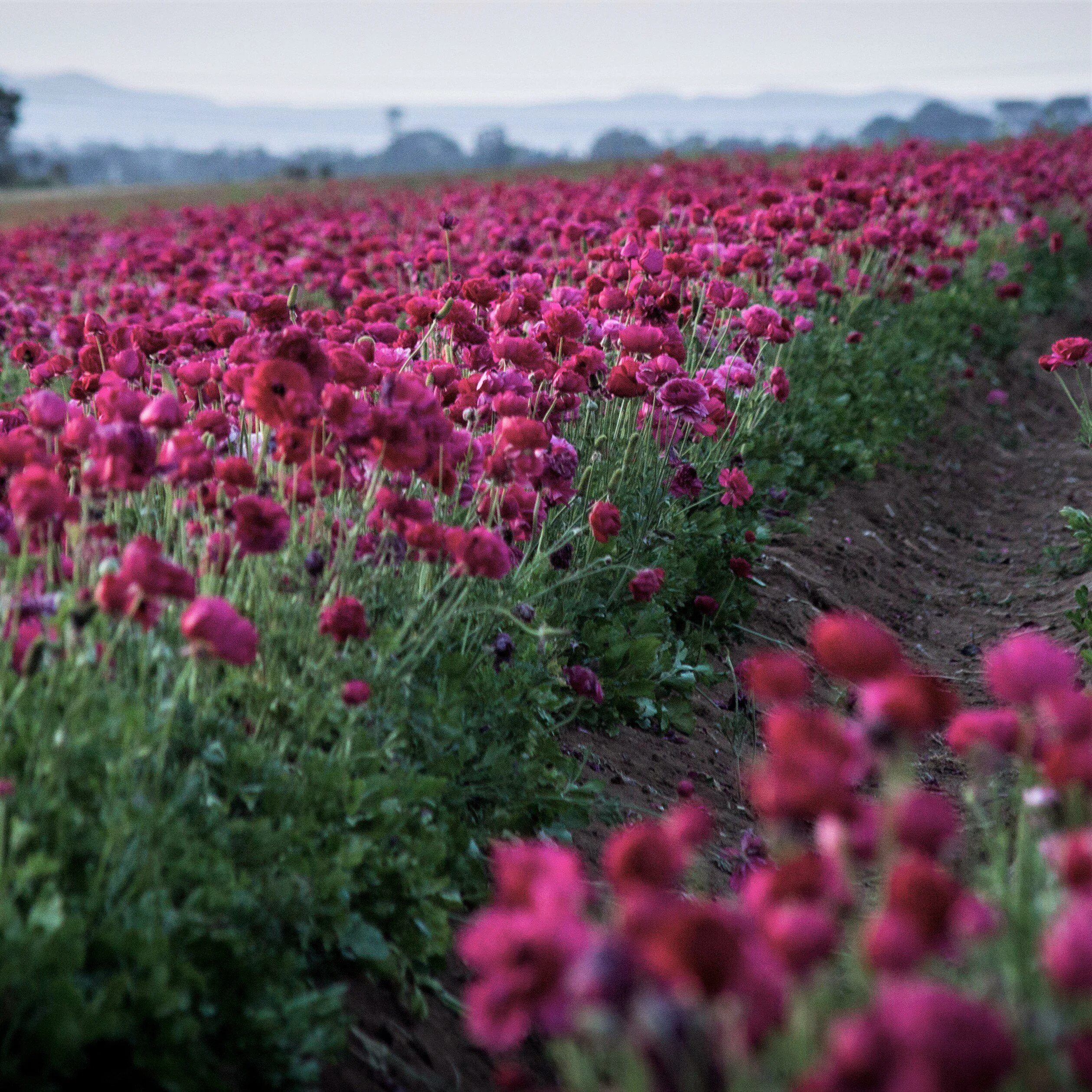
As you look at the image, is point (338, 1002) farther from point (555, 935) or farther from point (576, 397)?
point (576, 397)

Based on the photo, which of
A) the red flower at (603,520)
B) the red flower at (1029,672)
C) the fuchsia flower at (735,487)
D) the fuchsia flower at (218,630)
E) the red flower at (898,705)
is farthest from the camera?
the fuchsia flower at (735,487)

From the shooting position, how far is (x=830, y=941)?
3.45ft

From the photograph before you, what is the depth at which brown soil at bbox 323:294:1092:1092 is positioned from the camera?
2.29m

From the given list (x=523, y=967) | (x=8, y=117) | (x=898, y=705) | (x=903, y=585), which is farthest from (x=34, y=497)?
(x=8, y=117)

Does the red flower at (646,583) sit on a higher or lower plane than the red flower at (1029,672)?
lower

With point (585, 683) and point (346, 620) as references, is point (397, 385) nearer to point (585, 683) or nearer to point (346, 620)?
point (346, 620)

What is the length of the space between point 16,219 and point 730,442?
18.0 m

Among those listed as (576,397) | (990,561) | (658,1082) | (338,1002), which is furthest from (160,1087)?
(990,561)

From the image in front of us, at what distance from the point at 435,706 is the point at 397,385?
2.27 feet

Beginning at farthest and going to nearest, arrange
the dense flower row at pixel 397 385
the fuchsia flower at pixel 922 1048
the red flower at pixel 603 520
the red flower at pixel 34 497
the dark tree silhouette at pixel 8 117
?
the dark tree silhouette at pixel 8 117, the red flower at pixel 603 520, the dense flower row at pixel 397 385, the red flower at pixel 34 497, the fuchsia flower at pixel 922 1048

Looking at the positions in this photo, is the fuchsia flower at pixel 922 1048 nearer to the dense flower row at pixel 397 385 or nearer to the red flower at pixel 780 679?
the red flower at pixel 780 679

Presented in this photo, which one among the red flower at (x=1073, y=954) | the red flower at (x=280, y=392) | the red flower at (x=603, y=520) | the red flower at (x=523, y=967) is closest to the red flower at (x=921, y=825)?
the red flower at (x=1073, y=954)

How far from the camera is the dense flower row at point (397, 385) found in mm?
2246

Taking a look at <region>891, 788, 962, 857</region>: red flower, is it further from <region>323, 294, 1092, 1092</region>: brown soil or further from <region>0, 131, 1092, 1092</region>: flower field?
<region>323, 294, 1092, 1092</region>: brown soil
